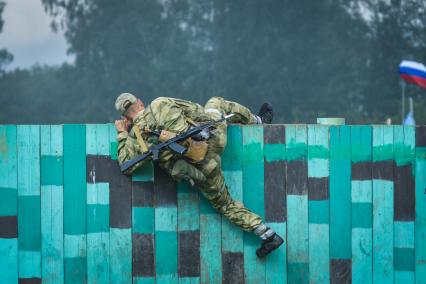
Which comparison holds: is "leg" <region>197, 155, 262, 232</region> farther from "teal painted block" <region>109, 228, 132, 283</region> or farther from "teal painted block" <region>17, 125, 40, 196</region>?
"teal painted block" <region>17, 125, 40, 196</region>

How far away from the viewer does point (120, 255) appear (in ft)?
18.6

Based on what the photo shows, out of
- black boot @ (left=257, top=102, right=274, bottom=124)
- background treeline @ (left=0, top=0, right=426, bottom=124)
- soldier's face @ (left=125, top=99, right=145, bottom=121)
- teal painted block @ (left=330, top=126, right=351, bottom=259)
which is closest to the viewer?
teal painted block @ (left=330, top=126, right=351, bottom=259)

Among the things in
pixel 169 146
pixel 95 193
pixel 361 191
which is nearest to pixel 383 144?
pixel 361 191

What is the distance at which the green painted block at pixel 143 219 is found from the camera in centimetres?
565

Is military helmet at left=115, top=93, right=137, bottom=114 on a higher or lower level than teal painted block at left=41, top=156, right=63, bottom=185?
higher

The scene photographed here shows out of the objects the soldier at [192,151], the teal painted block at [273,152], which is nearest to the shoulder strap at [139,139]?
the soldier at [192,151]

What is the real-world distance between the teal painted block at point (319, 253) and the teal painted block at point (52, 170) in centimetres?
190

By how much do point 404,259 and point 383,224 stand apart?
30 centimetres

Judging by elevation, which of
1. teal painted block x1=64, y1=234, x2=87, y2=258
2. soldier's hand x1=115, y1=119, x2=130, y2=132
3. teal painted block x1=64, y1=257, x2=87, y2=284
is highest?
soldier's hand x1=115, y1=119, x2=130, y2=132

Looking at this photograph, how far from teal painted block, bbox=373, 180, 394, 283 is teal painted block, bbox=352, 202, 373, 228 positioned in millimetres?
36

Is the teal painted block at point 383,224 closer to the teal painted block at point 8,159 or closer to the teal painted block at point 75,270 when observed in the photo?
the teal painted block at point 75,270

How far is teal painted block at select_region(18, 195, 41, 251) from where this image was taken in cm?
567

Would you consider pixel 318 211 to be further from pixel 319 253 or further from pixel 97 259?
pixel 97 259

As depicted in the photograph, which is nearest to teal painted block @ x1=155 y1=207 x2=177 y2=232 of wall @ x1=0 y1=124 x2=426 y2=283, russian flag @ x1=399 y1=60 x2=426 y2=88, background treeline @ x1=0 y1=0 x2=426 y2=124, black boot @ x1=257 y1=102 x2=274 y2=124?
wall @ x1=0 y1=124 x2=426 y2=283
